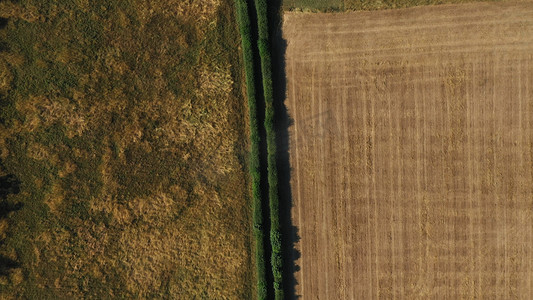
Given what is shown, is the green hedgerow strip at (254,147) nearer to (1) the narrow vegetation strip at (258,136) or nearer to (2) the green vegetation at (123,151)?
(1) the narrow vegetation strip at (258,136)

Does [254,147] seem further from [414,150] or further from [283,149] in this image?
[414,150]

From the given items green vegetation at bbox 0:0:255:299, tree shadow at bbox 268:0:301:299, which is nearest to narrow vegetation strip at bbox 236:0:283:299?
tree shadow at bbox 268:0:301:299

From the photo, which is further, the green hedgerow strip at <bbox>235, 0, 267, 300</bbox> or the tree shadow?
the tree shadow

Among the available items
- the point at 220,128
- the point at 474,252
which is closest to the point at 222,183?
the point at 220,128

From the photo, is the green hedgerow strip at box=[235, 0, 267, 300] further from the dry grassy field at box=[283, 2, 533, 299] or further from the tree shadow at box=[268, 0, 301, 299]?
the dry grassy field at box=[283, 2, 533, 299]

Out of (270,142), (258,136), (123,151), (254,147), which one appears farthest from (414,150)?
(123,151)

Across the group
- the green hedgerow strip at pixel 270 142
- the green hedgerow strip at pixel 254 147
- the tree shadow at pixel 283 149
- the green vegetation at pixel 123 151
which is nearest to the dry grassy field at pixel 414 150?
the tree shadow at pixel 283 149

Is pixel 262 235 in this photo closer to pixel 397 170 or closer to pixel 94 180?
pixel 397 170
